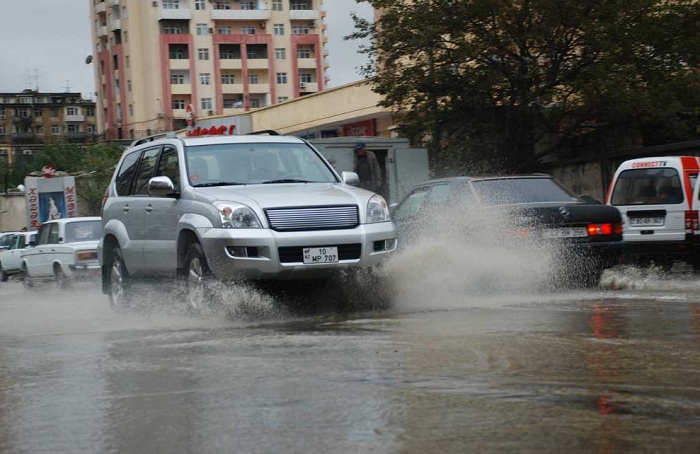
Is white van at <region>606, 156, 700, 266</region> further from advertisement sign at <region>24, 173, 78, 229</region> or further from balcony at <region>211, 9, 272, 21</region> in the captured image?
balcony at <region>211, 9, 272, 21</region>

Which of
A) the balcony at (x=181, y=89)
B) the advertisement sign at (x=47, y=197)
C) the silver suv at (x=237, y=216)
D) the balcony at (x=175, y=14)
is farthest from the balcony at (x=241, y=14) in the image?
the silver suv at (x=237, y=216)

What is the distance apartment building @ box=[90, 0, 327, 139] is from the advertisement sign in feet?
217

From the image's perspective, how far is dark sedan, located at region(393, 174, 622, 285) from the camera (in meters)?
13.5

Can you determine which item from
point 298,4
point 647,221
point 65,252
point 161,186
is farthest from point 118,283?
point 298,4

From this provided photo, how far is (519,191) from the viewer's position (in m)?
14.2

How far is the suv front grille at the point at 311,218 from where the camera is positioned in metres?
10.5

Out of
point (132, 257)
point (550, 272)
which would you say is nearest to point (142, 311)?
point (132, 257)

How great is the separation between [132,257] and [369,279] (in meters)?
3.01

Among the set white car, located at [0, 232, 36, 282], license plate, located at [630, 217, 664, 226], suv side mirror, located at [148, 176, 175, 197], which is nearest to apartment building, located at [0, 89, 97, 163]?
white car, located at [0, 232, 36, 282]

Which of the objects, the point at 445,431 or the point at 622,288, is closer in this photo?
the point at 445,431

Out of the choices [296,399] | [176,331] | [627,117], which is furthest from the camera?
A: [627,117]

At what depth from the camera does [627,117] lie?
28.8 m

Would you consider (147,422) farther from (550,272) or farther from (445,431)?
(550,272)

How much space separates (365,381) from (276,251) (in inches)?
162
